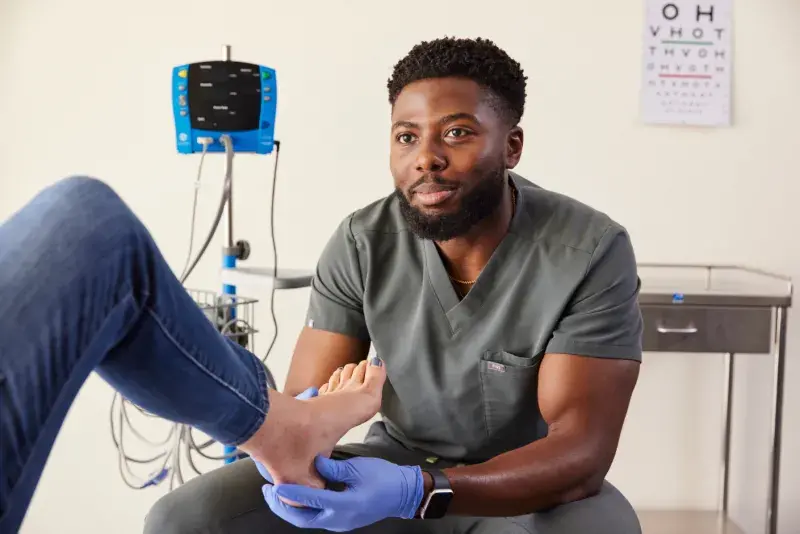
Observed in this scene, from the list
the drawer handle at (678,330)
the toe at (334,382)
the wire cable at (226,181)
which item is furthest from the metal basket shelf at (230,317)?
the drawer handle at (678,330)

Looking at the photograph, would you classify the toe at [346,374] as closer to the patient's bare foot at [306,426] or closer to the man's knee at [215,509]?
the patient's bare foot at [306,426]

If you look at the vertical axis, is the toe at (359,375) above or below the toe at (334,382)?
above

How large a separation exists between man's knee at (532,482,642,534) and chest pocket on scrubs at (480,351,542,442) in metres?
0.16

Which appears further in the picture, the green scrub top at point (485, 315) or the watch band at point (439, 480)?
the green scrub top at point (485, 315)

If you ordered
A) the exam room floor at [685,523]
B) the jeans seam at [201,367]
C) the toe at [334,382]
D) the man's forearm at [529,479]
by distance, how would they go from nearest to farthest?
1. the jeans seam at [201,367]
2. the man's forearm at [529,479]
3. the toe at [334,382]
4. the exam room floor at [685,523]

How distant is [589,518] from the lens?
1082 millimetres

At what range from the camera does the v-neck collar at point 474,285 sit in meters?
1.25

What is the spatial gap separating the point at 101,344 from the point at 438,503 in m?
0.49

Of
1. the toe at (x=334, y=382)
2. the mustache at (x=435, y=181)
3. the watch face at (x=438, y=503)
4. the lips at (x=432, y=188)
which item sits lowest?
the watch face at (x=438, y=503)

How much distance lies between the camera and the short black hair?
124 centimetres

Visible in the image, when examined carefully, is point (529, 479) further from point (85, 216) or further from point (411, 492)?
point (85, 216)

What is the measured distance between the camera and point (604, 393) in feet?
3.72

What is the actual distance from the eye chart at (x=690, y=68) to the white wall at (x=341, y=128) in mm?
34

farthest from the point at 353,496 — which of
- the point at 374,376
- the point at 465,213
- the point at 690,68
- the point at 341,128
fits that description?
the point at 690,68
